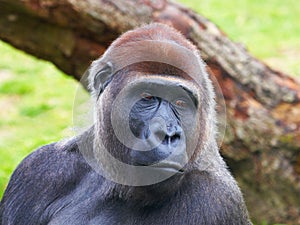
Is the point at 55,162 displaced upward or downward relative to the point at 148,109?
downward

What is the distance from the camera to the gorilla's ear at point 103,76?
4.51m

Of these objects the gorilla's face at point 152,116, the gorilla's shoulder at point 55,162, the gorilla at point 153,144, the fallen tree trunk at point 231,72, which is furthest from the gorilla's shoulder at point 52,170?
the fallen tree trunk at point 231,72

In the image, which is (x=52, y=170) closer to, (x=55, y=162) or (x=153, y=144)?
(x=55, y=162)

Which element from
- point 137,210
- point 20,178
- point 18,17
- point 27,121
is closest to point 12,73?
point 27,121

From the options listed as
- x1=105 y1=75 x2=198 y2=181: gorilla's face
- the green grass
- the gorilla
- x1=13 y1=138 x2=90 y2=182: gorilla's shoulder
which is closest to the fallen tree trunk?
the green grass

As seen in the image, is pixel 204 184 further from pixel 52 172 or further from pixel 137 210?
pixel 52 172

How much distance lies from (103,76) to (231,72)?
95.3 inches

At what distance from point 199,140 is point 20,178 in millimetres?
1391

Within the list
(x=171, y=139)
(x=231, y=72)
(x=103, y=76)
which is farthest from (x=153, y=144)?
(x=231, y=72)

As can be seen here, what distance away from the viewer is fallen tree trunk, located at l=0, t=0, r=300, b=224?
21.9ft

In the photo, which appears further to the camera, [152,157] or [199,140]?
[199,140]

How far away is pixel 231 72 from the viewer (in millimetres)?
6750

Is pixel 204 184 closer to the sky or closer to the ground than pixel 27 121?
closer to the sky

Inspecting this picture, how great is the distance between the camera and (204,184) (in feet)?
14.7
